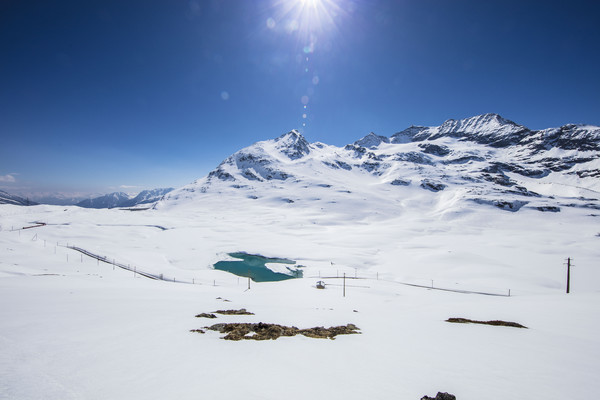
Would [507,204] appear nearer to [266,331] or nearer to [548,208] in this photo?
[548,208]

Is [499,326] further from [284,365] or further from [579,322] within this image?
[284,365]

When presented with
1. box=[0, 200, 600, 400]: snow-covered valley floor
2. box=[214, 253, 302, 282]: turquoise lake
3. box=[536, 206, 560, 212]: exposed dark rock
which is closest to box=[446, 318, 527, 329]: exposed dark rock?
box=[0, 200, 600, 400]: snow-covered valley floor

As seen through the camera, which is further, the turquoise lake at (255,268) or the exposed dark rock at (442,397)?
the turquoise lake at (255,268)

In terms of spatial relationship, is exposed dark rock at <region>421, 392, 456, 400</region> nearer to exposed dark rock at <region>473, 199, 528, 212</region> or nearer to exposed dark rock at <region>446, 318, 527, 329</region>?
exposed dark rock at <region>446, 318, 527, 329</region>

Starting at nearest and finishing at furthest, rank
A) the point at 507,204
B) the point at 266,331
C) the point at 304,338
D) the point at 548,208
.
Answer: the point at 304,338 < the point at 266,331 < the point at 548,208 < the point at 507,204

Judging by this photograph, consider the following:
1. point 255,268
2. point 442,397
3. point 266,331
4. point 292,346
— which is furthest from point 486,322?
point 255,268

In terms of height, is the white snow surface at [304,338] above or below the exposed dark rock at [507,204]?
below

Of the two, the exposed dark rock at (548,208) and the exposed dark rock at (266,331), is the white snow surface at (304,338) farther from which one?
the exposed dark rock at (548,208)

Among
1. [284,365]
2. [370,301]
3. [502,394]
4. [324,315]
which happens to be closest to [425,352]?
[502,394]

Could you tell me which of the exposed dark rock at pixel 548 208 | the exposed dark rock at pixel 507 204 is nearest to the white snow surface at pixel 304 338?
the exposed dark rock at pixel 507 204
